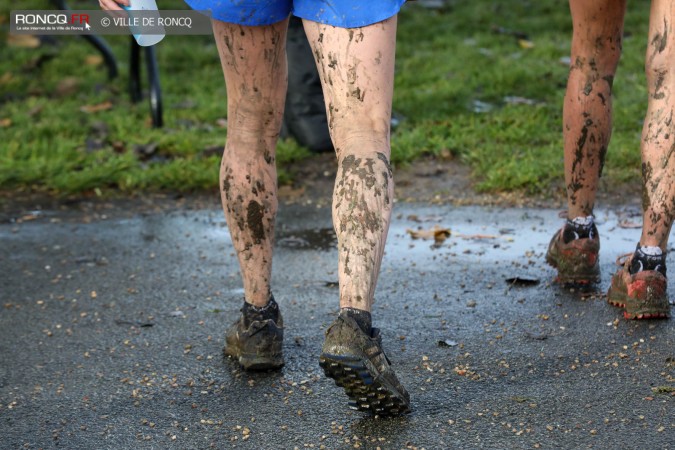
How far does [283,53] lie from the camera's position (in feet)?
9.50

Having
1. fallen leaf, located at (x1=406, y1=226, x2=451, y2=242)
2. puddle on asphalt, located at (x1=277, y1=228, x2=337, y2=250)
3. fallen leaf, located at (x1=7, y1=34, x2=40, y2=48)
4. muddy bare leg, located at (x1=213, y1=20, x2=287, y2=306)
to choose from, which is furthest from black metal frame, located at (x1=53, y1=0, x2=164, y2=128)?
muddy bare leg, located at (x1=213, y1=20, x2=287, y2=306)

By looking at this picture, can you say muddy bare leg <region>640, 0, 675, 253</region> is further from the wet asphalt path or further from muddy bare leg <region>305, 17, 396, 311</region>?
muddy bare leg <region>305, 17, 396, 311</region>

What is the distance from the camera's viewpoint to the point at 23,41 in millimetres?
8617

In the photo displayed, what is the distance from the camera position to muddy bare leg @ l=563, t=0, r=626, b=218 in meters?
3.55

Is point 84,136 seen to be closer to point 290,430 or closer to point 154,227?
point 154,227

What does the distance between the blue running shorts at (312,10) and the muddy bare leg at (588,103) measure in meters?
1.34

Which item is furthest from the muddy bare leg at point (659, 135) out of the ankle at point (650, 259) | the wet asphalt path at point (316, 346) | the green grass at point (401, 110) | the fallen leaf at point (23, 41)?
the fallen leaf at point (23, 41)

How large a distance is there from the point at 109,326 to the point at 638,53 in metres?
5.17

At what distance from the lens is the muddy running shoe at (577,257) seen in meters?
3.67

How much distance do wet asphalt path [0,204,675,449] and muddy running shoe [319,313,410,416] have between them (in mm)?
128

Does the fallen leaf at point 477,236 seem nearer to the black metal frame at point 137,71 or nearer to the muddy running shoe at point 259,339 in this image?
the muddy running shoe at point 259,339

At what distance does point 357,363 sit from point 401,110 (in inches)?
173

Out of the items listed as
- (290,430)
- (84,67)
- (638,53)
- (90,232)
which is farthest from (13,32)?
(290,430)

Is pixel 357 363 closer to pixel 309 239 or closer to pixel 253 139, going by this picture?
pixel 253 139
